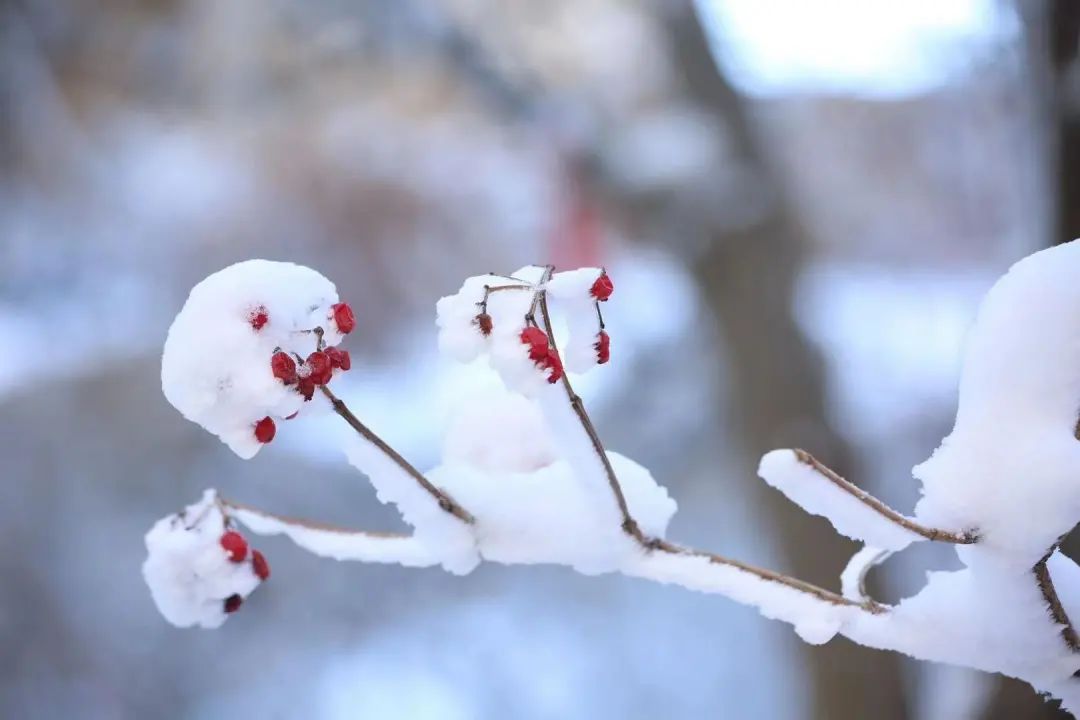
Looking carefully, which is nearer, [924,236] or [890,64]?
[890,64]

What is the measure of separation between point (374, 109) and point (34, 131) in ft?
1.59

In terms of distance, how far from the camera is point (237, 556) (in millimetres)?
233

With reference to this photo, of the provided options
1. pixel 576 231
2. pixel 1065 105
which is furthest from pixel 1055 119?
pixel 576 231

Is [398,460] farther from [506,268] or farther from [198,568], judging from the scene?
[506,268]

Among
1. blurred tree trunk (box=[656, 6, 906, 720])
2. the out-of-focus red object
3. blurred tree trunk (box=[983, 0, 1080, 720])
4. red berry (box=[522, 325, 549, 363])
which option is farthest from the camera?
the out-of-focus red object

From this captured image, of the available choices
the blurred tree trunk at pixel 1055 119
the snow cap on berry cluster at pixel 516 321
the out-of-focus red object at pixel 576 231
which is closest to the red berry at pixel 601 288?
the snow cap on berry cluster at pixel 516 321

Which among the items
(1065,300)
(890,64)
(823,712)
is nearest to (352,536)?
(1065,300)

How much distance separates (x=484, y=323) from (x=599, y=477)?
0.05 meters

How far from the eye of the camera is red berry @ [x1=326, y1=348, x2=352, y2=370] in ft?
0.63

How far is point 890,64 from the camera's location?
3.13 feet

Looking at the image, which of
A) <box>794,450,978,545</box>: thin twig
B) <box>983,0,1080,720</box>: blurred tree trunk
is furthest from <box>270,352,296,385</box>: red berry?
<box>983,0,1080,720</box>: blurred tree trunk

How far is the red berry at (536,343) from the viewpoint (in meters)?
0.17

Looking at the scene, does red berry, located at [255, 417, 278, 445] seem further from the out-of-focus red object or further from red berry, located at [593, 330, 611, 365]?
the out-of-focus red object

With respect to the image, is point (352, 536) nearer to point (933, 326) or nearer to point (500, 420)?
point (500, 420)
